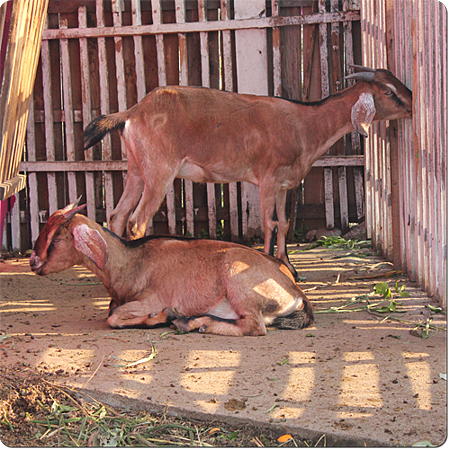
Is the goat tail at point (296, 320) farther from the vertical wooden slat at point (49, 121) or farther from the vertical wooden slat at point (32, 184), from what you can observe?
the vertical wooden slat at point (32, 184)

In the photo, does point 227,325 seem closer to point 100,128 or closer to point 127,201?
point 127,201

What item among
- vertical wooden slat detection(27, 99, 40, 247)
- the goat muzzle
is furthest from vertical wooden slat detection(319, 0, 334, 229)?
the goat muzzle

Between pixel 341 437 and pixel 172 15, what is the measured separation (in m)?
7.28

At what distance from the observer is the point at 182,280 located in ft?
15.9

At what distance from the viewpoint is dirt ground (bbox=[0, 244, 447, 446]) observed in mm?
3115

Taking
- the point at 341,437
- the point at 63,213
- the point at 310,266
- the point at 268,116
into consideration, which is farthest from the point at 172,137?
the point at 341,437

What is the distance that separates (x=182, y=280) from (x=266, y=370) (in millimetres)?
1272

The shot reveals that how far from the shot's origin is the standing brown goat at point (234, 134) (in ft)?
20.6

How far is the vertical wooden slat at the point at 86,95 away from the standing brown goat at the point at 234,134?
2231mm

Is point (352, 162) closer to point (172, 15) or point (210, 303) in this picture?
point (172, 15)

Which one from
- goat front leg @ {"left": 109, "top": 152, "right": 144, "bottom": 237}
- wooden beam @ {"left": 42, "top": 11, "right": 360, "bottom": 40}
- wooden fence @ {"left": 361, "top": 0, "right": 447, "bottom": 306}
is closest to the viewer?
wooden fence @ {"left": 361, "top": 0, "right": 447, "bottom": 306}

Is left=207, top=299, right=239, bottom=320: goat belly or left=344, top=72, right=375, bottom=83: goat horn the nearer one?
left=207, top=299, right=239, bottom=320: goat belly

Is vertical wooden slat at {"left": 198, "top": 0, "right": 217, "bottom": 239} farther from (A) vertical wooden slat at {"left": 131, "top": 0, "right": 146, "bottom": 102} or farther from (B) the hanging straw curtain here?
(B) the hanging straw curtain

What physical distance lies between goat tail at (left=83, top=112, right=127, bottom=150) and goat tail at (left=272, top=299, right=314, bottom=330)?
2832 mm
